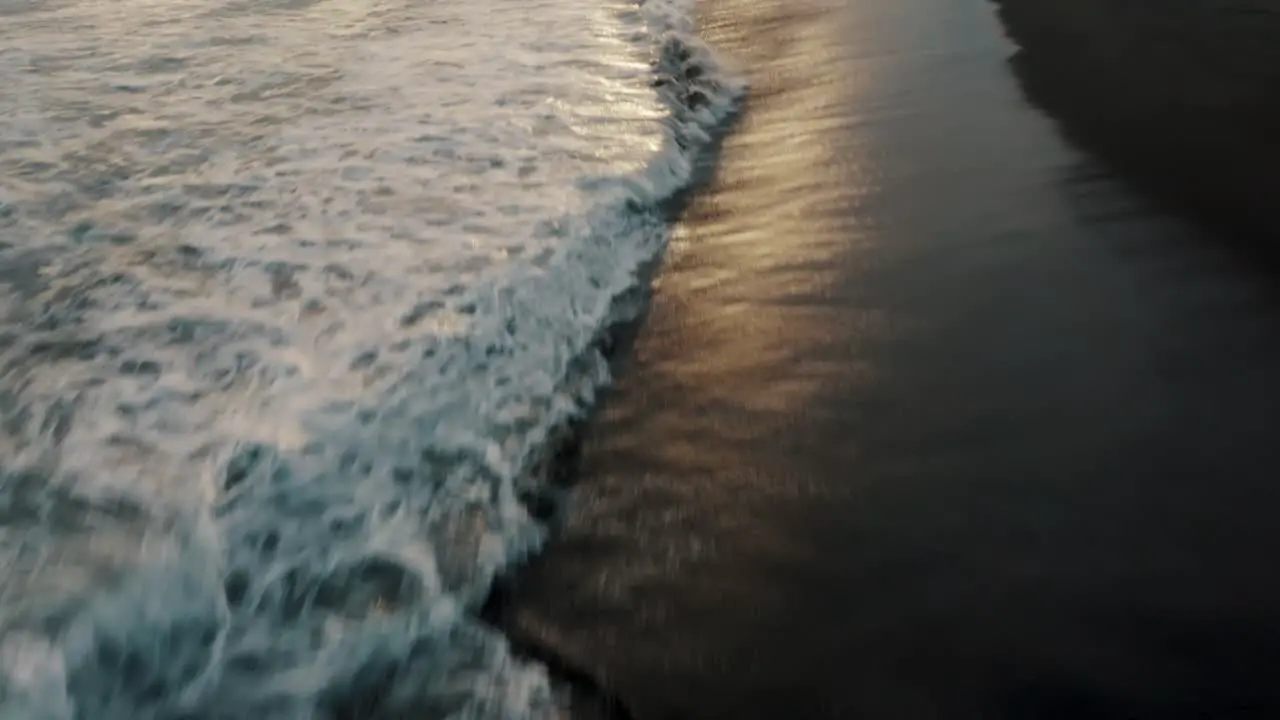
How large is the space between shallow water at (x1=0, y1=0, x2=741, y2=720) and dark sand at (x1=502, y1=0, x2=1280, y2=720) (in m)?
0.30

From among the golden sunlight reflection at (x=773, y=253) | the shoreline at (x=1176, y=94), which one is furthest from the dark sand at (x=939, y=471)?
the shoreline at (x=1176, y=94)

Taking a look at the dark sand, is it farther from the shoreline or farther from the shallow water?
the shallow water

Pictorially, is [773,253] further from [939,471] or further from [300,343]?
[300,343]

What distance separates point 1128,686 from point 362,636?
5.42 feet

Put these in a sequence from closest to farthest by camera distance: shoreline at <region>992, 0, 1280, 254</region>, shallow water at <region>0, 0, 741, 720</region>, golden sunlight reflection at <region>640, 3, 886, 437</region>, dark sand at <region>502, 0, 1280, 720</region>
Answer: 1. dark sand at <region>502, 0, 1280, 720</region>
2. shallow water at <region>0, 0, 741, 720</region>
3. golden sunlight reflection at <region>640, 3, 886, 437</region>
4. shoreline at <region>992, 0, 1280, 254</region>

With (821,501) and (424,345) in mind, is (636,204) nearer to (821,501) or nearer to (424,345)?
(424,345)

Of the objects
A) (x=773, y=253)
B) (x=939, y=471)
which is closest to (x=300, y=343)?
(x=773, y=253)

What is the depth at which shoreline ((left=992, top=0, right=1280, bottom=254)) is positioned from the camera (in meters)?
3.71

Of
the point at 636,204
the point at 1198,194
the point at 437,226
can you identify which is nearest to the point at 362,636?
the point at 437,226

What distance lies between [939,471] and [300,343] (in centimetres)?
212

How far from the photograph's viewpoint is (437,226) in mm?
4242

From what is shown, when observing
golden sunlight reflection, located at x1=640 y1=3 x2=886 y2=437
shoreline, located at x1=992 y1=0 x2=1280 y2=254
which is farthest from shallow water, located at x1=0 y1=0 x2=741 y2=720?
shoreline, located at x1=992 y1=0 x2=1280 y2=254

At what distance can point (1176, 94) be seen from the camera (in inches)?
180

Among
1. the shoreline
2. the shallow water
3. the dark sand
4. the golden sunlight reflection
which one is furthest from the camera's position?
the shoreline
